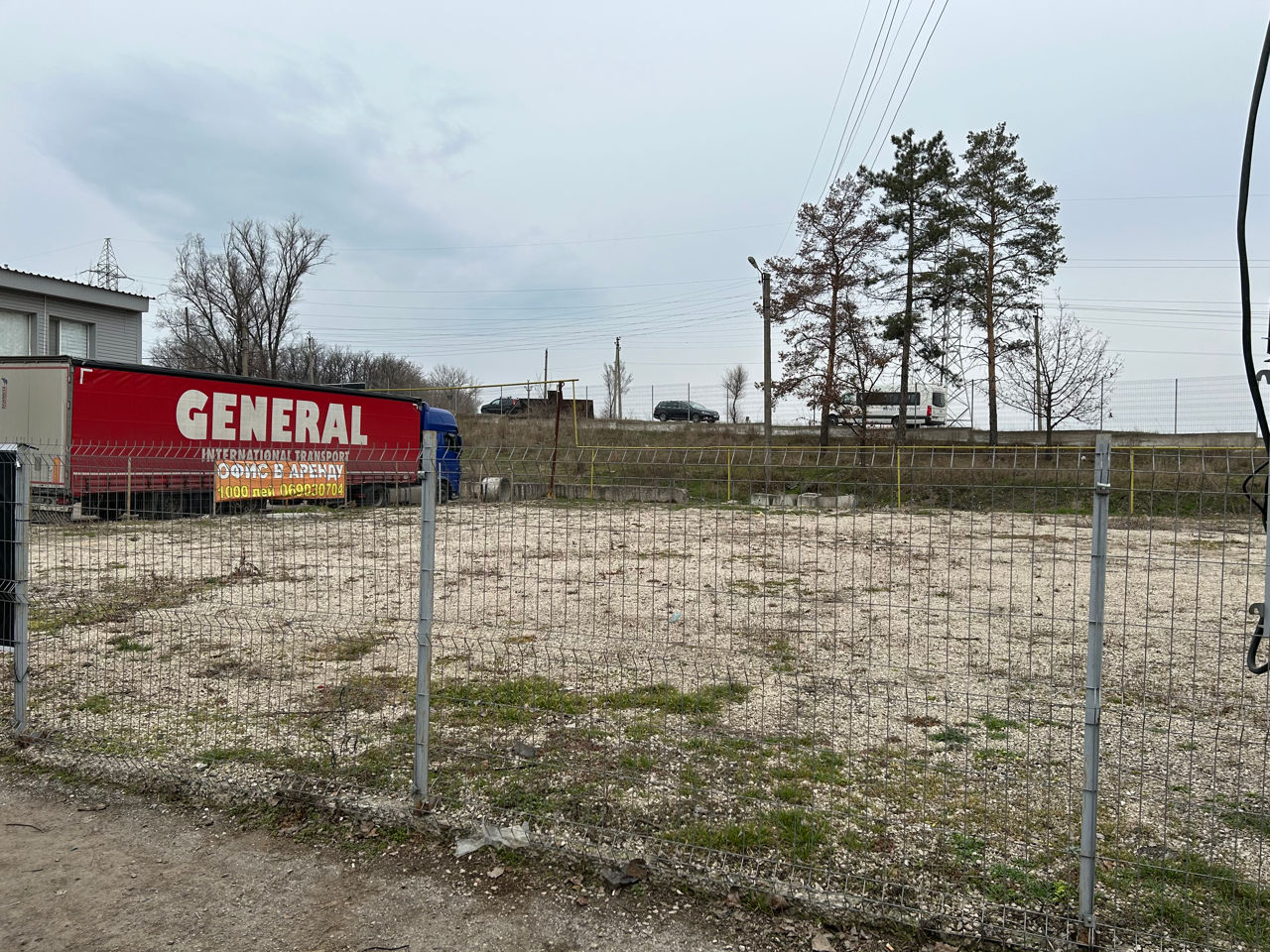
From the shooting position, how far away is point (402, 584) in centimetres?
905

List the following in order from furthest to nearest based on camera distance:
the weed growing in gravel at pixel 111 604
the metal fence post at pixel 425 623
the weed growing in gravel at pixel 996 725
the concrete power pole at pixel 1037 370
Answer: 1. the concrete power pole at pixel 1037 370
2. the weed growing in gravel at pixel 111 604
3. the weed growing in gravel at pixel 996 725
4. the metal fence post at pixel 425 623

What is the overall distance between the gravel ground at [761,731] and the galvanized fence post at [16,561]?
1.20 feet

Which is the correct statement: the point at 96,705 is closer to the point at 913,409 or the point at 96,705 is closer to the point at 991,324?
the point at 991,324

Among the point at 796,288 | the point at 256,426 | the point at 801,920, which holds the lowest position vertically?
the point at 801,920

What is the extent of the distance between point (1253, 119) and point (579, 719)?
4.09 m

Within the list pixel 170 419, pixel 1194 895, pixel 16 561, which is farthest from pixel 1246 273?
pixel 170 419

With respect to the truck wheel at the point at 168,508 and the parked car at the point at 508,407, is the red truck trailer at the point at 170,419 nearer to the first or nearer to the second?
the truck wheel at the point at 168,508

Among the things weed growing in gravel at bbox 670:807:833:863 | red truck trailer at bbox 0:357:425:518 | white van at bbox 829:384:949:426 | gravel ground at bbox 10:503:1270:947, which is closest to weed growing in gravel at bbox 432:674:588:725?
gravel ground at bbox 10:503:1270:947

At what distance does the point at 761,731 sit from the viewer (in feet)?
15.1

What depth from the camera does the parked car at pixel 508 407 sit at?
35719mm

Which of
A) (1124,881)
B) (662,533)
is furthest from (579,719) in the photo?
(662,533)

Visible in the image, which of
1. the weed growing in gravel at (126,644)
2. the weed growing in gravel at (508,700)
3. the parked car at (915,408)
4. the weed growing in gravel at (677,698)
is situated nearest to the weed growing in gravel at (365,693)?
the weed growing in gravel at (508,700)

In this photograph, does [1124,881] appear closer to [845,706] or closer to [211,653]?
[845,706]

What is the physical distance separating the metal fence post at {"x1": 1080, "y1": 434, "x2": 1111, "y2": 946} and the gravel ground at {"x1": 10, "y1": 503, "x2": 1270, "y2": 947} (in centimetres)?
17
